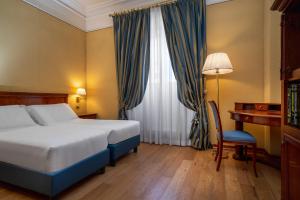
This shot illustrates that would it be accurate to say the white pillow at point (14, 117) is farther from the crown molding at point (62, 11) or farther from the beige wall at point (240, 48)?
the beige wall at point (240, 48)

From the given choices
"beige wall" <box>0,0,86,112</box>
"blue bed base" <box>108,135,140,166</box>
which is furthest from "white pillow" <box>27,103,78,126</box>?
"blue bed base" <box>108,135,140,166</box>

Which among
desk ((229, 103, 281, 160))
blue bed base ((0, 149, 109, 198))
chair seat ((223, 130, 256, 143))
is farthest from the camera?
chair seat ((223, 130, 256, 143))

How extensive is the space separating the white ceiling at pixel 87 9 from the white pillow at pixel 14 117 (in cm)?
205

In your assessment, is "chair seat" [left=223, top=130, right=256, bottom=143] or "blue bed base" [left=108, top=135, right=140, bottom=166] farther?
"blue bed base" [left=108, top=135, right=140, bottom=166]

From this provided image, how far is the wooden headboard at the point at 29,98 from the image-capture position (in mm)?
2758

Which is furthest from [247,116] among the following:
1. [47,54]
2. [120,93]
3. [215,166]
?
[47,54]

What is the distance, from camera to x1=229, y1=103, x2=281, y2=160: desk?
1930 mm

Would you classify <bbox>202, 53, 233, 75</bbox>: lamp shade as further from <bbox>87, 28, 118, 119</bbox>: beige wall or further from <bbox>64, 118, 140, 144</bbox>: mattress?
<bbox>87, 28, 118, 119</bbox>: beige wall

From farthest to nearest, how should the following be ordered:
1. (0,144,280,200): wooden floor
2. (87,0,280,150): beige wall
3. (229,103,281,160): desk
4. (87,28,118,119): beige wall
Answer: (87,28,118,119): beige wall
(87,0,280,150): beige wall
(229,103,281,160): desk
(0,144,280,200): wooden floor

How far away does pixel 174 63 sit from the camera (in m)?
3.36

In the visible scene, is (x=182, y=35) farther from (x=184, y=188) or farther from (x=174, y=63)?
(x=184, y=188)

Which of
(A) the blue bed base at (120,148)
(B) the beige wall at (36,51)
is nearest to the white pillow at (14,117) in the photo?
(B) the beige wall at (36,51)

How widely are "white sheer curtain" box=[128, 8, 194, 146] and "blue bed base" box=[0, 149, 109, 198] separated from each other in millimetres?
1828

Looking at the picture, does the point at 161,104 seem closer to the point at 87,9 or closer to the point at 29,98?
the point at 29,98
